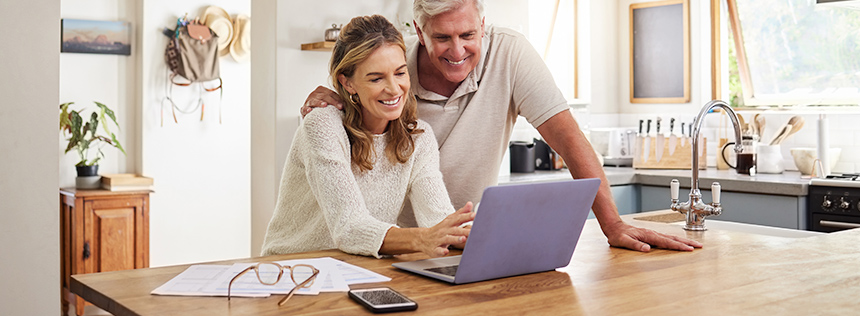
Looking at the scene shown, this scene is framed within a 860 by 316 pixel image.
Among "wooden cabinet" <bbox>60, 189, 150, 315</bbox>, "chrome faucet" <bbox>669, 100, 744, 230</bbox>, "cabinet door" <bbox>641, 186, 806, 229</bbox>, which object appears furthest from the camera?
"wooden cabinet" <bbox>60, 189, 150, 315</bbox>

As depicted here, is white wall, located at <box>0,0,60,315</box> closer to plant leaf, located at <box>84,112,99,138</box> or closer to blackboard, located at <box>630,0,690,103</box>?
plant leaf, located at <box>84,112,99,138</box>

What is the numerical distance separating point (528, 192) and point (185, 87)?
4640mm

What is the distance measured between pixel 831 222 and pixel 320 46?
253 cm

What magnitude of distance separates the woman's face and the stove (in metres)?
2.58

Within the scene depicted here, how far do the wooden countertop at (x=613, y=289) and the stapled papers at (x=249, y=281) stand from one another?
0.03 meters

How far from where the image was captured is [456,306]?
1.31m

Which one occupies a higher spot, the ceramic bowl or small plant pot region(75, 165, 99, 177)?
the ceramic bowl

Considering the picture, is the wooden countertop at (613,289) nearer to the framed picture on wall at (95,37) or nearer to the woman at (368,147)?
the woman at (368,147)

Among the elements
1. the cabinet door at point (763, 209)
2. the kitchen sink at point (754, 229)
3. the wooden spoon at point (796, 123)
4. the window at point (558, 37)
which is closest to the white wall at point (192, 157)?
the window at point (558, 37)

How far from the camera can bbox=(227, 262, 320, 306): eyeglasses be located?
1.39 m

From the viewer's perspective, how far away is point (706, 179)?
4.14m

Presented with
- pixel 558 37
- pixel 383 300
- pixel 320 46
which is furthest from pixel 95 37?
pixel 383 300

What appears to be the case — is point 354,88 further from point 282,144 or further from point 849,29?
point 849,29

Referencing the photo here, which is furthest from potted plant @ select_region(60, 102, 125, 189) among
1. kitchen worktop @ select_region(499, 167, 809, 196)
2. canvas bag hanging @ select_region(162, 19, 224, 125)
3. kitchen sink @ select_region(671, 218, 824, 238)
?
kitchen sink @ select_region(671, 218, 824, 238)
